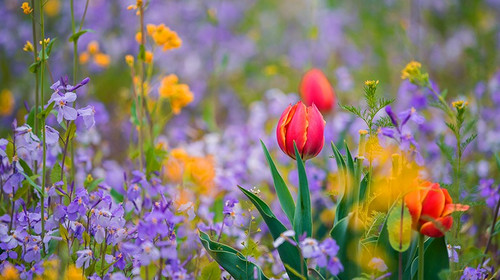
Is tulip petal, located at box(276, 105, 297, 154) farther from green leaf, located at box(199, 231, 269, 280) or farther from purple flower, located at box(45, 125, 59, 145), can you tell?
purple flower, located at box(45, 125, 59, 145)

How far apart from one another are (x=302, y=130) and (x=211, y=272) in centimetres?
37

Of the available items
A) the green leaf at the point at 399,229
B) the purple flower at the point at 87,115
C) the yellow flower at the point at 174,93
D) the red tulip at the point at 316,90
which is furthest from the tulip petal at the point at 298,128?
the red tulip at the point at 316,90

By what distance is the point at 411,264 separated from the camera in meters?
1.22

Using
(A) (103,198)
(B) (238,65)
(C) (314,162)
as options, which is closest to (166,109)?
(B) (238,65)

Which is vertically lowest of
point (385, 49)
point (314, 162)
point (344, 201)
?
point (314, 162)

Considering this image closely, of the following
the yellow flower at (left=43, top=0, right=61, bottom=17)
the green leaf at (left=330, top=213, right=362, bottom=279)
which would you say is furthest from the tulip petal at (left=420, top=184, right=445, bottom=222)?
the yellow flower at (left=43, top=0, right=61, bottom=17)

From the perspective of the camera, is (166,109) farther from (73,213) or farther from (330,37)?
(73,213)

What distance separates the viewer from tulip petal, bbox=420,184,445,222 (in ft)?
3.50

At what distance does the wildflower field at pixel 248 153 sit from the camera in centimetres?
117

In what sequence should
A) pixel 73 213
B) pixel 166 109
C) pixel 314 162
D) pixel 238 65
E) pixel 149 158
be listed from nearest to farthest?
pixel 73 213
pixel 149 158
pixel 314 162
pixel 166 109
pixel 238 65

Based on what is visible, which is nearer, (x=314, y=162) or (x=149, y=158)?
(x=149, y=158)

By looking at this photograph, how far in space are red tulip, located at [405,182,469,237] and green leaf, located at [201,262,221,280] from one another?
0.45 meters

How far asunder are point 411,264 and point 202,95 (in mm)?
3002

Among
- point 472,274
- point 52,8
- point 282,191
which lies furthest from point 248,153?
point 52,8
